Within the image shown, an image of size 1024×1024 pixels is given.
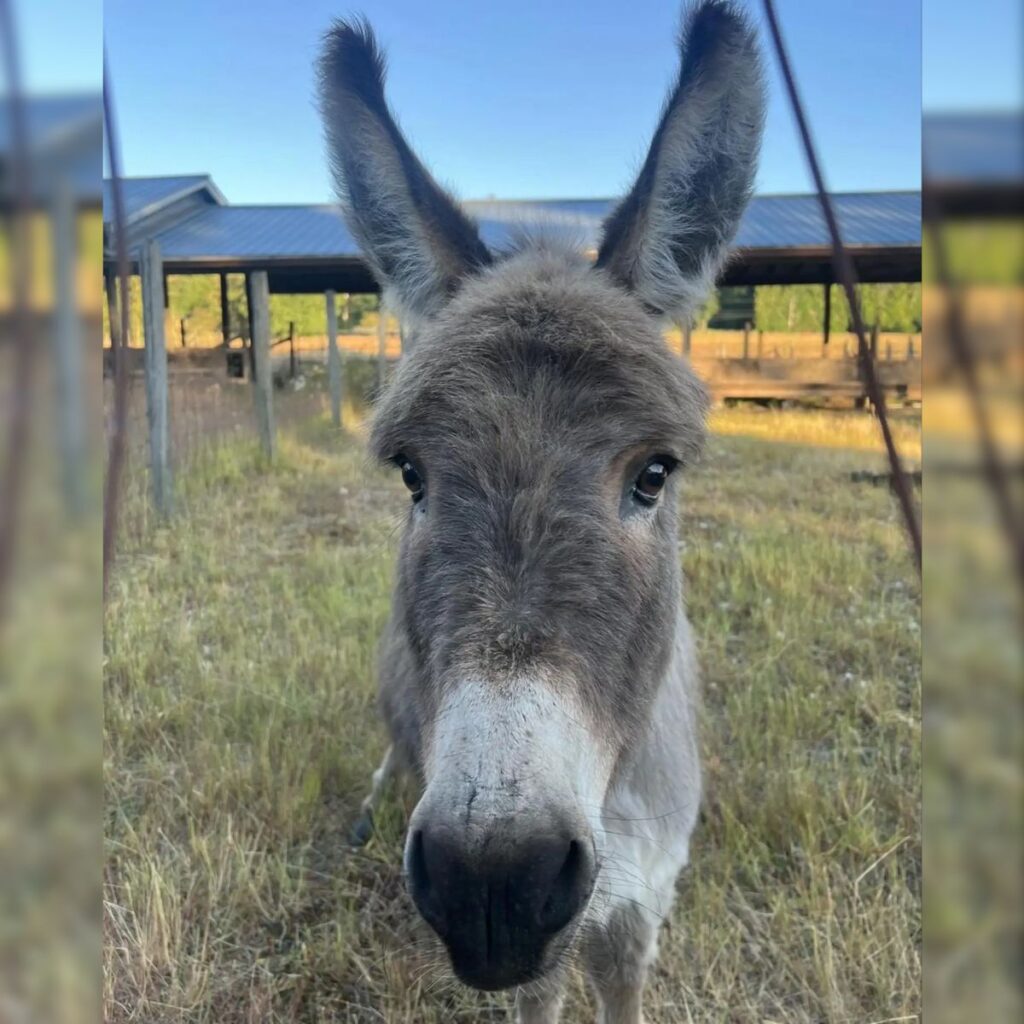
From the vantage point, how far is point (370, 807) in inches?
131

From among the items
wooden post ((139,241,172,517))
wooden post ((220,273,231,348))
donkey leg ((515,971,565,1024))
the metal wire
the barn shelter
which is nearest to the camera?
the metal wire

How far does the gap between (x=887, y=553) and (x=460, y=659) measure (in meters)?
5.78

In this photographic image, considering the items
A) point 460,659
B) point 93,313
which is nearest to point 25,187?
point 93,313

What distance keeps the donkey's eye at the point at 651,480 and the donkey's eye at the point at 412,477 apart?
0.52m

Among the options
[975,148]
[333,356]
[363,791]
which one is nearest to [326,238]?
[333,356]

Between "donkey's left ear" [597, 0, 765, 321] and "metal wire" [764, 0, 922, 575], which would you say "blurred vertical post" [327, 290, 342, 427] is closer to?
"donkey's left ear" [597, 0, 765, 321]

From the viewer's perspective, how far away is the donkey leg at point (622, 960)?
2.21 meters

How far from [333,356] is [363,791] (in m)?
8.19

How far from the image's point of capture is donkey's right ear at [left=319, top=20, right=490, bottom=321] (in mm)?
1972

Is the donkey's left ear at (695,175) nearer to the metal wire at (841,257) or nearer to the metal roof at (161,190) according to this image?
the metal wire at (841,257)

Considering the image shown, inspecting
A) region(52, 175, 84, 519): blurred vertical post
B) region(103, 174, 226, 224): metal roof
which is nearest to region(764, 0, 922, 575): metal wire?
region(52, 175, 84, 519): blurred vertical post

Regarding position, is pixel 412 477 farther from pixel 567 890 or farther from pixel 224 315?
pixel 224 315

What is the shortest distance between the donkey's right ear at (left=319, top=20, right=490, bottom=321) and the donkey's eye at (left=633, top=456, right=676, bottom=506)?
840 millimetres

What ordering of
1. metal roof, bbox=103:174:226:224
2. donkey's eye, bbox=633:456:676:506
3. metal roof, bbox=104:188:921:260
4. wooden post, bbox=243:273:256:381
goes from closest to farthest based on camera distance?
1. donkey's eye, bbox=633:456:676:506
2. metal roof, bbox=104:188:921:260
3. metal roof, bbox=103:174:226:224
4. wooden post, bbox=243:273:256:381
